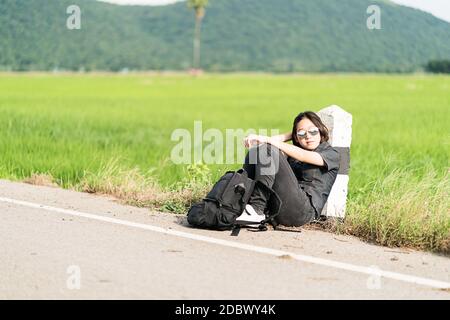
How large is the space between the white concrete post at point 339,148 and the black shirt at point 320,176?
128 millimetres

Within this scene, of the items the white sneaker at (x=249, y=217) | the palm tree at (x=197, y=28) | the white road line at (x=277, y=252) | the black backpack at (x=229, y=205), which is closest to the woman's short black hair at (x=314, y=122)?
the black backpack at (x=229, y=205)

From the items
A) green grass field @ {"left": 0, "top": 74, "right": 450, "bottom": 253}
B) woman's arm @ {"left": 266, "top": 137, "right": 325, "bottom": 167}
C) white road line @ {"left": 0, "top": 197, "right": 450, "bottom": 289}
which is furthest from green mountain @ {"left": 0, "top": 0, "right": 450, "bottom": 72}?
white road line @ {"left": 0, "top": 197, "right": 450, "bottom": 289}

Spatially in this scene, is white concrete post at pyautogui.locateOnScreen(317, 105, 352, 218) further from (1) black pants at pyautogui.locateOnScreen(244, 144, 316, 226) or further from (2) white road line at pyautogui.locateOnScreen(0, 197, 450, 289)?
(2) white road line at pyautogui.locateOnScreen(0, 197, 450, 289)

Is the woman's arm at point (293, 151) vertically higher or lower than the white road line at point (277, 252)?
higher

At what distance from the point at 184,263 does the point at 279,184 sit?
1.38 m

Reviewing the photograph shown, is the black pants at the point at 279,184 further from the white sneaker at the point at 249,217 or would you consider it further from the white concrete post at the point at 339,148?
the white concrete post at the point at 339,148

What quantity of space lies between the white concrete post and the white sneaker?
28.5 inches

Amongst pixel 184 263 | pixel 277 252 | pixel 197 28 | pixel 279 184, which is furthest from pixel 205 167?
pixel 197 28

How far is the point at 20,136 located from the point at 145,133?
3.76 m

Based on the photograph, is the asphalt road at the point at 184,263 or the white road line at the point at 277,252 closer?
the asphalt road at the point at 184,263

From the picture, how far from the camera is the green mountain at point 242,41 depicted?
14.0 metres

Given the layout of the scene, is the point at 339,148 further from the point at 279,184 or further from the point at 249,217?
the point at 249,217

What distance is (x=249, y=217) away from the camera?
7.03m
